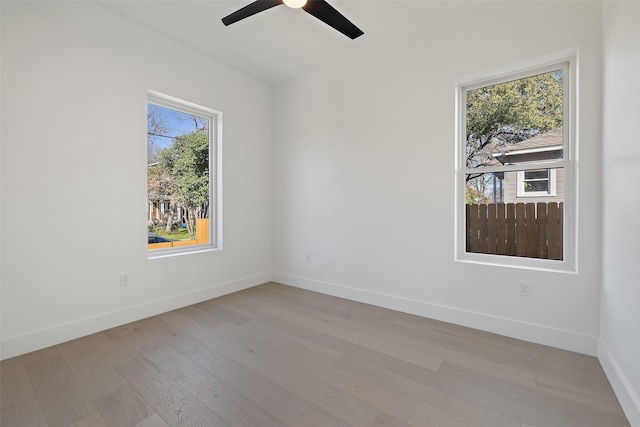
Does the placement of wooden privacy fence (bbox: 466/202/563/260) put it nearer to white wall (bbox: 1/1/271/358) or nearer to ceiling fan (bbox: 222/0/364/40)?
ceiling fan (bbox: 222/0/364/40)

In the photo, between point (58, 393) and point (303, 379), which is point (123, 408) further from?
point (303, 379)

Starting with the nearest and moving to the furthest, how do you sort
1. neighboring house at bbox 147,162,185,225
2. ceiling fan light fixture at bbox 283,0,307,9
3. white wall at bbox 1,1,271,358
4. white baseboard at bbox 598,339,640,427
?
white baseboard at bbox 598,339,640,427, ceiling fan light fixture at bbox 283,0,307,9, white wall at bbox 1,1,271,358, neighboring house at bbox 147,162,185,225

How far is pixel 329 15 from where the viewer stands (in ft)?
7.23

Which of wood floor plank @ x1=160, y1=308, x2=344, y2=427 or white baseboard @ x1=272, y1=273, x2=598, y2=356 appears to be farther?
white baseboard @ x1=272, y1=273, x2=598, y2=356

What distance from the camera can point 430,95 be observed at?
2887 mm

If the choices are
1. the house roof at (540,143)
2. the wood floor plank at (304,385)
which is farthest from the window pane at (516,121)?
the wood floor plank at (304,385)

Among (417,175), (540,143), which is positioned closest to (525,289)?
(540,143)

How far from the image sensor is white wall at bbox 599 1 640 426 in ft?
4.88

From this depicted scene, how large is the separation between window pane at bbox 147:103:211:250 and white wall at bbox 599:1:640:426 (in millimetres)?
3876

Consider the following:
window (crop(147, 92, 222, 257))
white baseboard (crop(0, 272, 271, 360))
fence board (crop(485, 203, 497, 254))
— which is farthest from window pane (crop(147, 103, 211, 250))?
fence board (crop(485, 203, 497, 254))

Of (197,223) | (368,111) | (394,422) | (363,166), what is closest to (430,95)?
(368,111)

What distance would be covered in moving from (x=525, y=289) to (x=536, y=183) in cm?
94

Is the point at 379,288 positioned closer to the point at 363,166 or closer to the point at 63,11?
the point at 363,166

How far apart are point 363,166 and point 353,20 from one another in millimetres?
1492
